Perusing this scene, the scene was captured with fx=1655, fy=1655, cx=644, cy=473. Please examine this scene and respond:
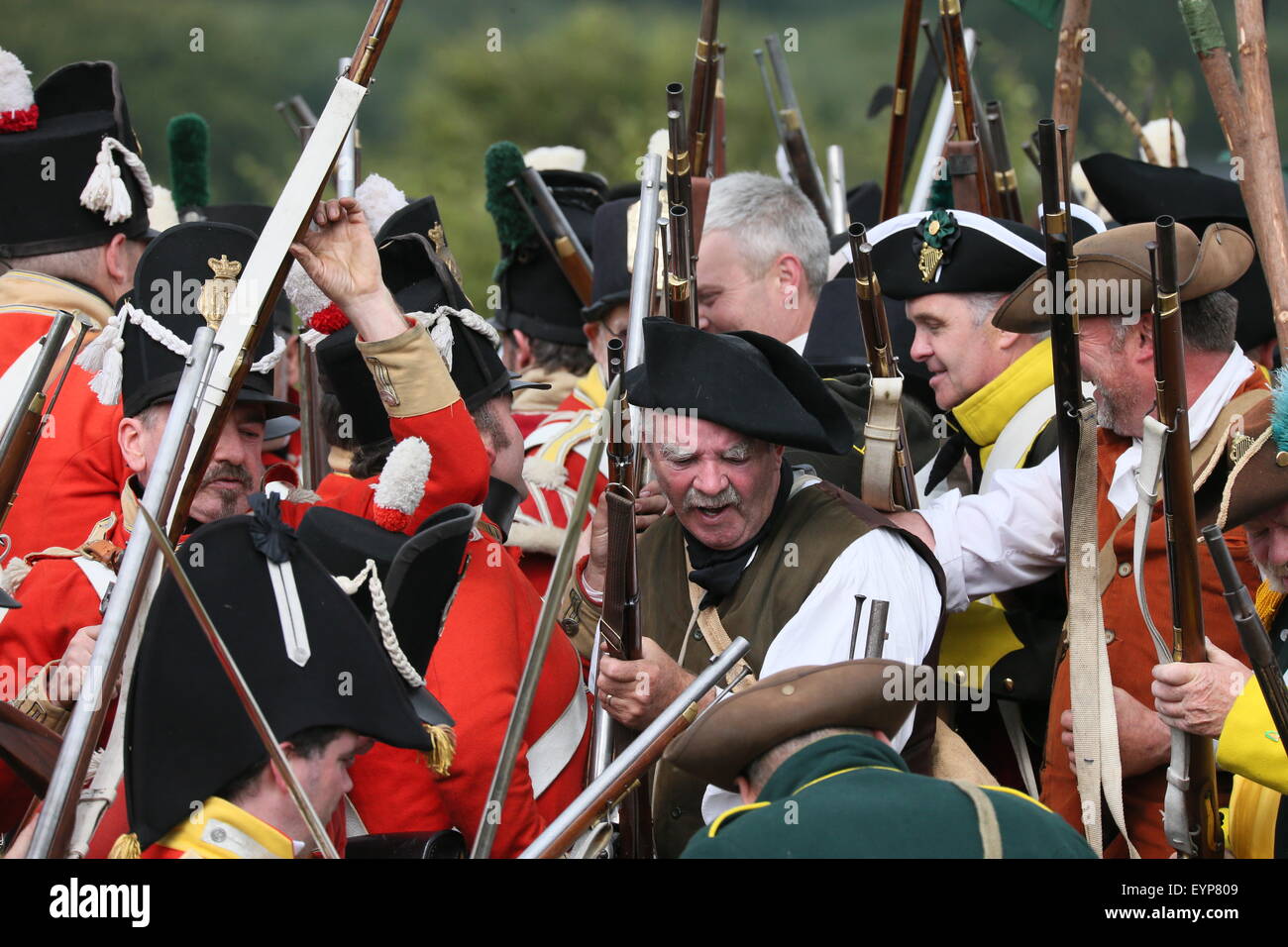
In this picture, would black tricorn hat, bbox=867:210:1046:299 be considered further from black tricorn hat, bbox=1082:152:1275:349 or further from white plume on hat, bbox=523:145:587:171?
white plume on hat, bbox=523:145:587:171

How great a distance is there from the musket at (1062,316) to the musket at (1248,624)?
665 millimetres

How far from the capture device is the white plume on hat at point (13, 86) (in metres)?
4.67

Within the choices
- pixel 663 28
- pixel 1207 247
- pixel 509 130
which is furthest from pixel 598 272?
pixel 663 28

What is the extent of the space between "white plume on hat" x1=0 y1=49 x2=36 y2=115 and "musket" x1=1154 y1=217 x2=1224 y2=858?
3.25 metres

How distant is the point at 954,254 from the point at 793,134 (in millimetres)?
2901

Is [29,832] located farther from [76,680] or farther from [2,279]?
[2,279]

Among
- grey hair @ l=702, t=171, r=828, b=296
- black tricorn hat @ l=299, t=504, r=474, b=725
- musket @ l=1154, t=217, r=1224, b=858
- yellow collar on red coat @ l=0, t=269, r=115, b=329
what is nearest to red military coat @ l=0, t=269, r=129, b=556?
yellow collar on red coat @ l=0, t=269, r=115, b=329

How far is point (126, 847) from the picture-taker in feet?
8.42

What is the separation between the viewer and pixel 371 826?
3.52m

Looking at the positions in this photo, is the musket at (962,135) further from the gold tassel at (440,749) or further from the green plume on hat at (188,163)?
the green plume on hat at (188,163)

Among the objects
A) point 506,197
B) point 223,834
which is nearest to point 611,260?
point 506,197

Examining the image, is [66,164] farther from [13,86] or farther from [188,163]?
[188,163]

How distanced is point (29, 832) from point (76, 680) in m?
0.51

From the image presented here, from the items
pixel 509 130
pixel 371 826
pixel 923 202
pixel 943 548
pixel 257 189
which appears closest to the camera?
pixel 371 826
